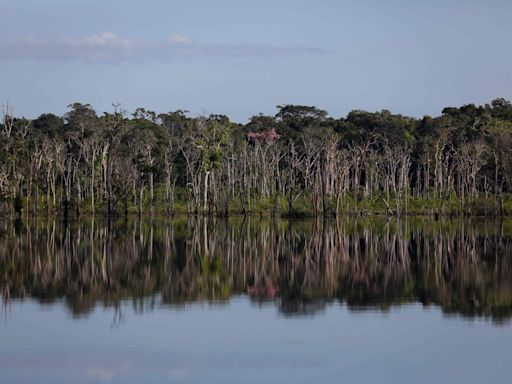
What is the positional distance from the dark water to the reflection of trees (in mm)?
72

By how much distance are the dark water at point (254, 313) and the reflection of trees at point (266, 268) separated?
0.07 metres

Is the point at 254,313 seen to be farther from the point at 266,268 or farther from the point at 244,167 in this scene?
the point at 244,167

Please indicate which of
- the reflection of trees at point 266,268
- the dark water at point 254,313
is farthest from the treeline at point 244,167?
the dark water at point 254,313

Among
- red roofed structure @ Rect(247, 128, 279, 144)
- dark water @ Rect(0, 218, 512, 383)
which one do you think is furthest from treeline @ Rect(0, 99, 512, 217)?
dark water @ Rect(0, 218, 512, 383)

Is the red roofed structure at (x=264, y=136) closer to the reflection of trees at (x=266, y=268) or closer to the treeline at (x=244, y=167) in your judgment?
the treeline at (x=244, y=167)

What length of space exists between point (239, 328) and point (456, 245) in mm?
24736

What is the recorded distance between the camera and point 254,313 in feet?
75.1

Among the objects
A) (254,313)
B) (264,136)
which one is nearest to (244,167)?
(264,136)

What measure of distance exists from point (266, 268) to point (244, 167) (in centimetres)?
5052

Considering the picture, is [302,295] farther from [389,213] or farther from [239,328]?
[389,213]

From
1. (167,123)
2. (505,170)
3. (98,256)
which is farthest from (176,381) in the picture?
(167,123)

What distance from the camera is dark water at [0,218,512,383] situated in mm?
16938

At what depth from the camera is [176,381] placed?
15.9 m

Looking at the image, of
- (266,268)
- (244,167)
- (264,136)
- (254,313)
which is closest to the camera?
(254,313)
